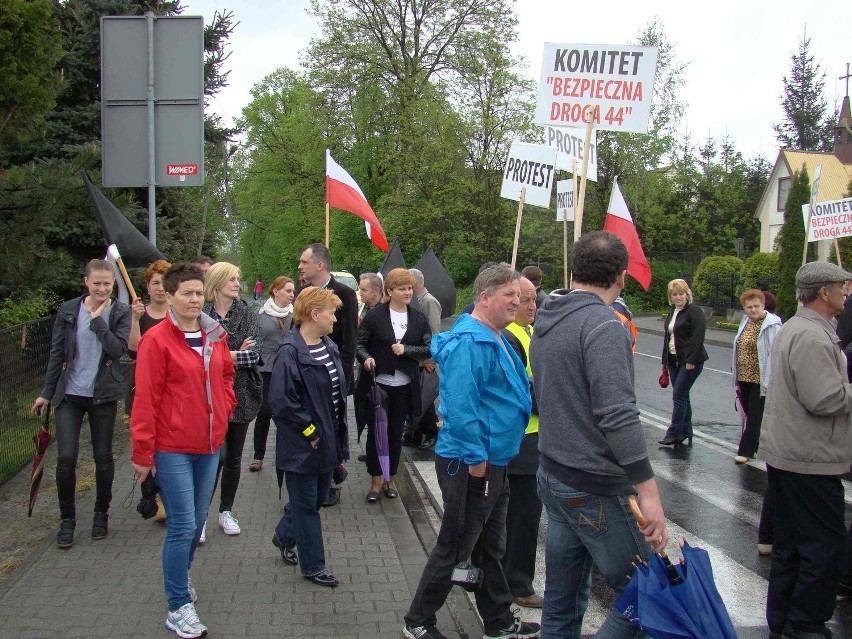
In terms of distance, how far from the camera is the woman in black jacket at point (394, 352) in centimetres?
678

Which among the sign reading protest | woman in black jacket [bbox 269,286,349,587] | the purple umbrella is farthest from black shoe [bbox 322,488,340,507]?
the sign reading protest

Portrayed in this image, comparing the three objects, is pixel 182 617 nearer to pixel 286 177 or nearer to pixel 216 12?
pixel 216 12

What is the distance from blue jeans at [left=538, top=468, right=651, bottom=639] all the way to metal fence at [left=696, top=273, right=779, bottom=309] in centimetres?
2831

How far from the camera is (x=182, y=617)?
4027mm

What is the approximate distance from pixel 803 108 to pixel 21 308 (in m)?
77.9

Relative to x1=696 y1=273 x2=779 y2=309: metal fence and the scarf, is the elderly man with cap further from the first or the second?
x1=696 y1=273 x2=779 y2=309: metal fence

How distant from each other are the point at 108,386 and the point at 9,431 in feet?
7.69

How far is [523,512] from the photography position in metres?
4.52

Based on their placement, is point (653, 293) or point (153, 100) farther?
point (653, 293)

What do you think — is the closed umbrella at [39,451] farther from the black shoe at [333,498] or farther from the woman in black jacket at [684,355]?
the woman in black jacket at [684,355]

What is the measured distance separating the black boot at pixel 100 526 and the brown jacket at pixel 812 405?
4298mm

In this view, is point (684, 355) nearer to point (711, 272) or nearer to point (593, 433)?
point (593, 433)

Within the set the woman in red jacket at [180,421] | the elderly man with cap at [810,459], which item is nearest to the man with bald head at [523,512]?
the elderly man with cap at [810,459]

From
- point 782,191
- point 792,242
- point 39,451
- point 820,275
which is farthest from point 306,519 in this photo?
point 782,191
